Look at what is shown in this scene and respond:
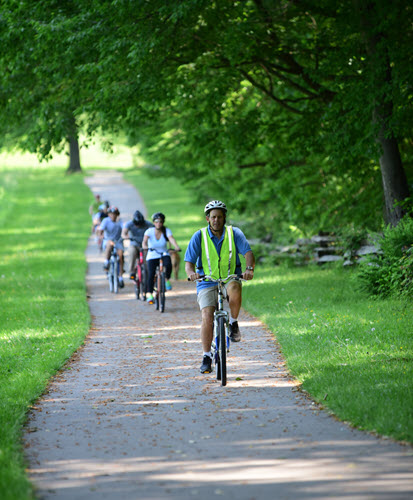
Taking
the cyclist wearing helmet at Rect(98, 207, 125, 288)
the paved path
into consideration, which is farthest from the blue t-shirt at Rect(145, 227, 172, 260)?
the paved path

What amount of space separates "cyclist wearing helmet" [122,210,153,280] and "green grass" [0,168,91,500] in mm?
1482

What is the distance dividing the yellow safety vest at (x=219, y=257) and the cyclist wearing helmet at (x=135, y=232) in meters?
9.14

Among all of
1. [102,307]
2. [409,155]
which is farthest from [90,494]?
[409,155]

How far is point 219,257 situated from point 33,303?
9137 mm

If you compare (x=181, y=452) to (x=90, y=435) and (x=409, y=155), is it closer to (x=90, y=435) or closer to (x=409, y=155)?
(x=90, y=435)

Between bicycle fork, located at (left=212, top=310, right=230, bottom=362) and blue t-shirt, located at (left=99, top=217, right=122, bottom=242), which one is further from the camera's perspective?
blue t-shirt, located at (left=99, top=217, right=122, bottom=242)

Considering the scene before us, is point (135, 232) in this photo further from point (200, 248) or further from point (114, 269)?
point (200, 248)

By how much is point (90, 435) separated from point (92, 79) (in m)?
12.0

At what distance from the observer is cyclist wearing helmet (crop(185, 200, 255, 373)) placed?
29.6 ft

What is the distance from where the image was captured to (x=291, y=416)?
290 inches

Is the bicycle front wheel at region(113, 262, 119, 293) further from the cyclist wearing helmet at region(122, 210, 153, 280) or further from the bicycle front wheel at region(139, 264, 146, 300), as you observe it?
the bicycle front wheel at region(139, 264, 146, 300)

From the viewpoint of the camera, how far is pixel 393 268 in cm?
1395

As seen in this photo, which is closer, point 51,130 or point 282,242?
point 51,130

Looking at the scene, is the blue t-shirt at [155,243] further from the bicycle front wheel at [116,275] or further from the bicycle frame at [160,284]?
the bicycle front wheel at [116,275]
